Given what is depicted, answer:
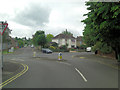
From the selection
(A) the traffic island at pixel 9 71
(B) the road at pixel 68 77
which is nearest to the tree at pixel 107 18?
(B) the road at pixel 68 77

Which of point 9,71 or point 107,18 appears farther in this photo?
point 9,71

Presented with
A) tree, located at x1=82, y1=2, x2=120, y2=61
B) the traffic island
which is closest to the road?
the traffic island

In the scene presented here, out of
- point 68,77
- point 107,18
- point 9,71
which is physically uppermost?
point 107,18

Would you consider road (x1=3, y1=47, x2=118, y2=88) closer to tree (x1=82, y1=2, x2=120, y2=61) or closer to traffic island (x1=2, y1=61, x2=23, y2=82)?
traffic island (x1=2, y1=61, x2=23, y2=82)

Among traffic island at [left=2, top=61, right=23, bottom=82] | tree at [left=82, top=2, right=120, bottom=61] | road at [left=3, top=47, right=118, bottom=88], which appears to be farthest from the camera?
traffic island at [left=2, top=61, right=23, bottom=82]

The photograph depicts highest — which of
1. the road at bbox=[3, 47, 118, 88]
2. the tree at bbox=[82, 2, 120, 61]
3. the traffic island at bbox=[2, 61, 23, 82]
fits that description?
the tree at bbox=[82, 2, 120, 61]

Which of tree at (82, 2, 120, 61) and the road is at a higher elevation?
tree at (82, 2, 120, 61)

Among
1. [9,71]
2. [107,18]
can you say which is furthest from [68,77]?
[9,71]

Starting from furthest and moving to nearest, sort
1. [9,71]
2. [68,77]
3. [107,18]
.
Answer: [9,71] → [107,18] → [68,77]

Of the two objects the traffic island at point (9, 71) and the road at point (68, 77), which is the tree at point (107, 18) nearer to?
the road at point (68, 77)

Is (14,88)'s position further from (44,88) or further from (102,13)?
(102,13)

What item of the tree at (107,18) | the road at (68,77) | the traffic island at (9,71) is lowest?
the traffic island at (9,71)

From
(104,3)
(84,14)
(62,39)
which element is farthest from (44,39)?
(104,3)

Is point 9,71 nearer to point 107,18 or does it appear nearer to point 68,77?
point 68,77
